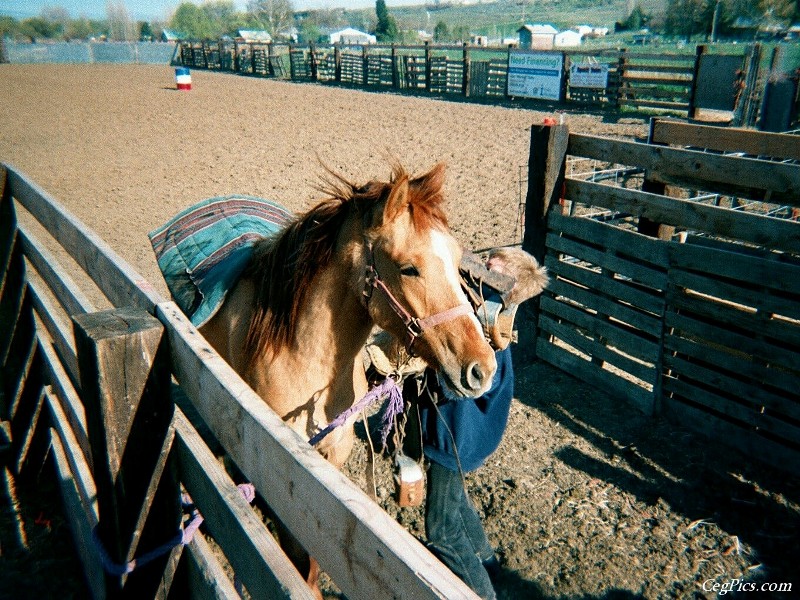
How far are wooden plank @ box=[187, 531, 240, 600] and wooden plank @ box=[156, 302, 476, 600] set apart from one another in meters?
0.36

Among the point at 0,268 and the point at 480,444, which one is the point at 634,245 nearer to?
the point at 480,444

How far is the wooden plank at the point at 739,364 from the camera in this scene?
363 centimetres

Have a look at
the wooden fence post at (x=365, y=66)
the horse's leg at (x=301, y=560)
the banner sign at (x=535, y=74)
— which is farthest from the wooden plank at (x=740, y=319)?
the wooden fence post at (x=365, y=66)

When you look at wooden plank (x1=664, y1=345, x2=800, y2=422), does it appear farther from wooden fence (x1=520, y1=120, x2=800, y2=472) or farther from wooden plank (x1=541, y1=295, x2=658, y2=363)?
wooden plank (x1=541, y1=295, x2=658, y2=363)

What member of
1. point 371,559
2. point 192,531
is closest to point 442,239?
point 192,531

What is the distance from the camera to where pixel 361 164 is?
11.0m

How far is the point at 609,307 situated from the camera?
4.62 meters

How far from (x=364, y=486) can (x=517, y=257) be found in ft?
6.27

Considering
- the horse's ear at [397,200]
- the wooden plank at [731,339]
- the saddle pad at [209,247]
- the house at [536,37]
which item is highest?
the house at [536,37]

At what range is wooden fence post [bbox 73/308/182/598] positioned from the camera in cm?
150

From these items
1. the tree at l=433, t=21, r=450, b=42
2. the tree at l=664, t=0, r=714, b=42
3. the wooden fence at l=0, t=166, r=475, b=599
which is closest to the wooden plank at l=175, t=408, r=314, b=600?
the wooden fence at l=0, t=166, r=475, b=599

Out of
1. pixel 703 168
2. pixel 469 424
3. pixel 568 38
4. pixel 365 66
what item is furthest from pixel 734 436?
pixel 568 38

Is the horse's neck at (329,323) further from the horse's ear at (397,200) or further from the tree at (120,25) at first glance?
the tree at (120,25)

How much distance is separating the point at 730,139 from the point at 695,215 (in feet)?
3.10
